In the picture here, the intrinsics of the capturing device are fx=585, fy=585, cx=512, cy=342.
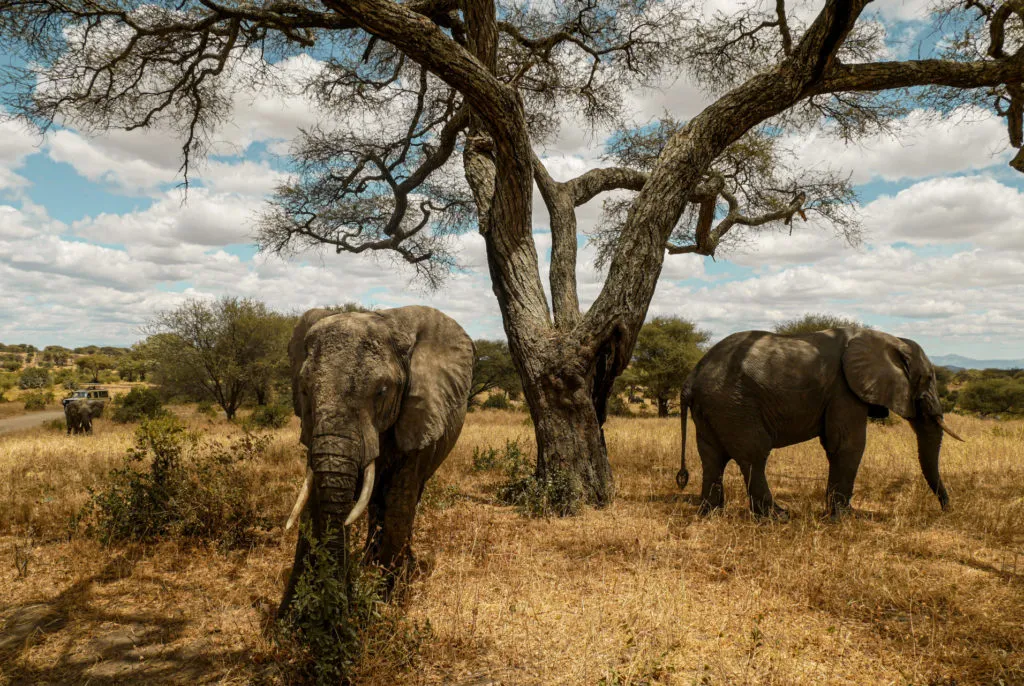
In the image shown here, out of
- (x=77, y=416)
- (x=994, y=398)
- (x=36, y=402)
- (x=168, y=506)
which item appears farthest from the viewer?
(x=36, y=402)

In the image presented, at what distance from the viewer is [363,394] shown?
354cm

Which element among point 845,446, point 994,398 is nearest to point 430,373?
point 845,446

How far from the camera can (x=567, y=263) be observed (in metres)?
8.71

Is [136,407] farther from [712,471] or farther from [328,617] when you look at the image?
[328,617]

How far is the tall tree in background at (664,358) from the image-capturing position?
24188 millimetres

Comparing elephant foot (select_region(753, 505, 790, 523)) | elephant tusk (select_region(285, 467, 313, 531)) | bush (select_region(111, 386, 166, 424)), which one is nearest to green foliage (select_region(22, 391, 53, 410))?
bush (select_region(111, 386, 166, 424))

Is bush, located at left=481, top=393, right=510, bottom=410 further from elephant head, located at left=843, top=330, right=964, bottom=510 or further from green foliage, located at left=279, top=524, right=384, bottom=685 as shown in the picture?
green foliage, located at left=279, top=524, right=384, bottom=685

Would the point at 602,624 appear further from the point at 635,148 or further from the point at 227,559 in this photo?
the point at 635,148

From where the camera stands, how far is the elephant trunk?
7137 mm

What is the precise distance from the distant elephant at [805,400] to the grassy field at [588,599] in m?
0.62

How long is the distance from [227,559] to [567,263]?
18.8 feet

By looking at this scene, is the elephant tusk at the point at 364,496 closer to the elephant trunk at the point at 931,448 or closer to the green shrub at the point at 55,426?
the elephant trunk at the point at 931,448

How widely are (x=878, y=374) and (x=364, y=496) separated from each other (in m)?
6.13

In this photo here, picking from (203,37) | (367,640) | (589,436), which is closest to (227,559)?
(367,640)
